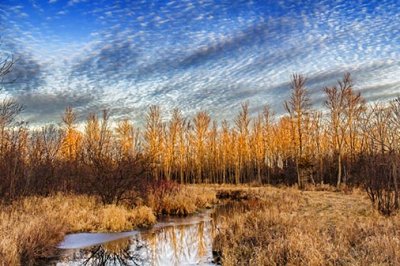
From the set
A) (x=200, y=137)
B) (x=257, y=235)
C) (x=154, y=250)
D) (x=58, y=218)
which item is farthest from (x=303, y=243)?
(x=200, y=137)

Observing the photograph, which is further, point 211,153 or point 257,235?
point 211,153

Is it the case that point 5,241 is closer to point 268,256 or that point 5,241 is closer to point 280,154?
point 268,256

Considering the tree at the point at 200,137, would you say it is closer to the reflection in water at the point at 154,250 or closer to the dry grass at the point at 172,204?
the dry grass at the point at 172,204

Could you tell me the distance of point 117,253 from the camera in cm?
1147

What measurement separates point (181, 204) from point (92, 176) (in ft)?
16.8

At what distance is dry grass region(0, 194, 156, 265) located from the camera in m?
9.43

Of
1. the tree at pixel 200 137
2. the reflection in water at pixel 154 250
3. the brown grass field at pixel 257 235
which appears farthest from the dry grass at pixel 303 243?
the tree at pixel 200 137

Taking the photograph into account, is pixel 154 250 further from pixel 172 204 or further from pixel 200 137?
pixel 200 137

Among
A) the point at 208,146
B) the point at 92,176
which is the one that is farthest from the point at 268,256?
the point at 208,146

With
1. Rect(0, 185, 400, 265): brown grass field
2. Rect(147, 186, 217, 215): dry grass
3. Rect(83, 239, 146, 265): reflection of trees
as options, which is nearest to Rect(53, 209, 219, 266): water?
Rect(83, 239, 146, 265): reflection of trees

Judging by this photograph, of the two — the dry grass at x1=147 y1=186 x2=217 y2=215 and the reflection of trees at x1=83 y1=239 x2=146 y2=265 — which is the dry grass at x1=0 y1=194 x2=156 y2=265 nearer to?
the reflection of trees at x1=83 y1=239 x2=146 y2=265

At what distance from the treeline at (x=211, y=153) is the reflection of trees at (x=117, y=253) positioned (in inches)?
241

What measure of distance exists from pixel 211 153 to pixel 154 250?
167 feet

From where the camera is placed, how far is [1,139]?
58.5ft
